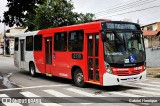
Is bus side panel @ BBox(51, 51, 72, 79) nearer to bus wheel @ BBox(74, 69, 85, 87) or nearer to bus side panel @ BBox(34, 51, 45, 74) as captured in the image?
bus wheel @ BBox(74, 69, 85, 87)

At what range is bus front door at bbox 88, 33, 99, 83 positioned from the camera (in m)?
13.4

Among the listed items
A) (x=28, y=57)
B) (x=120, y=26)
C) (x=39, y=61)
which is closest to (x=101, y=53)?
(x=120, y=26)

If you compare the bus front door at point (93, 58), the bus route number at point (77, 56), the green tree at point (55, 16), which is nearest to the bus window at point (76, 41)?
the bus route number at point (77, 56)

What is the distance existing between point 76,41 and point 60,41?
1.73 metres

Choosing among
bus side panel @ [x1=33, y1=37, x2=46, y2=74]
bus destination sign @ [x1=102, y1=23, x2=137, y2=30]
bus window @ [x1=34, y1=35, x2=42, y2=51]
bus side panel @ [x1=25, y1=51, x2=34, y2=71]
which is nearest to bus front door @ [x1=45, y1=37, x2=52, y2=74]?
bus side panel @ [x1=33, y1=37, x2=46, y2=74]

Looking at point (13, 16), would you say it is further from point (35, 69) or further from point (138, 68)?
point (138, 68)

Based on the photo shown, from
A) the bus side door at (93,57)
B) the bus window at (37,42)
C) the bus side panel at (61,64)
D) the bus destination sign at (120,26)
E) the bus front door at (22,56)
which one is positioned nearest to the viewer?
the bus destination sign at (120,26)

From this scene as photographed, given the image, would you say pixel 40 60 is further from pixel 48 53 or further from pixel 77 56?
pixel 77 56

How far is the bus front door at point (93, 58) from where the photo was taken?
44.1ft

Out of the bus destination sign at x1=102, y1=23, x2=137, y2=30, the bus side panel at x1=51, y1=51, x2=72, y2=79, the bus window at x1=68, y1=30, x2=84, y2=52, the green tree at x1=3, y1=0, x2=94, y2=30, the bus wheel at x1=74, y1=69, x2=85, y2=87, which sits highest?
the green tree at x1=3, y1=0, x2=94, y2=30

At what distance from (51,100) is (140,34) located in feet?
17.6

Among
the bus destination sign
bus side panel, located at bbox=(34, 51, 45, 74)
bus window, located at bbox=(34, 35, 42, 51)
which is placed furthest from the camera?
bus window, located at bbox=(34, 35, 42, 51)

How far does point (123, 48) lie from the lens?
1317cm

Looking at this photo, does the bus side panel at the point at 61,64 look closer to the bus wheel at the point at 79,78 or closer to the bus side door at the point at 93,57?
the bus wheel at the point at 79,78
